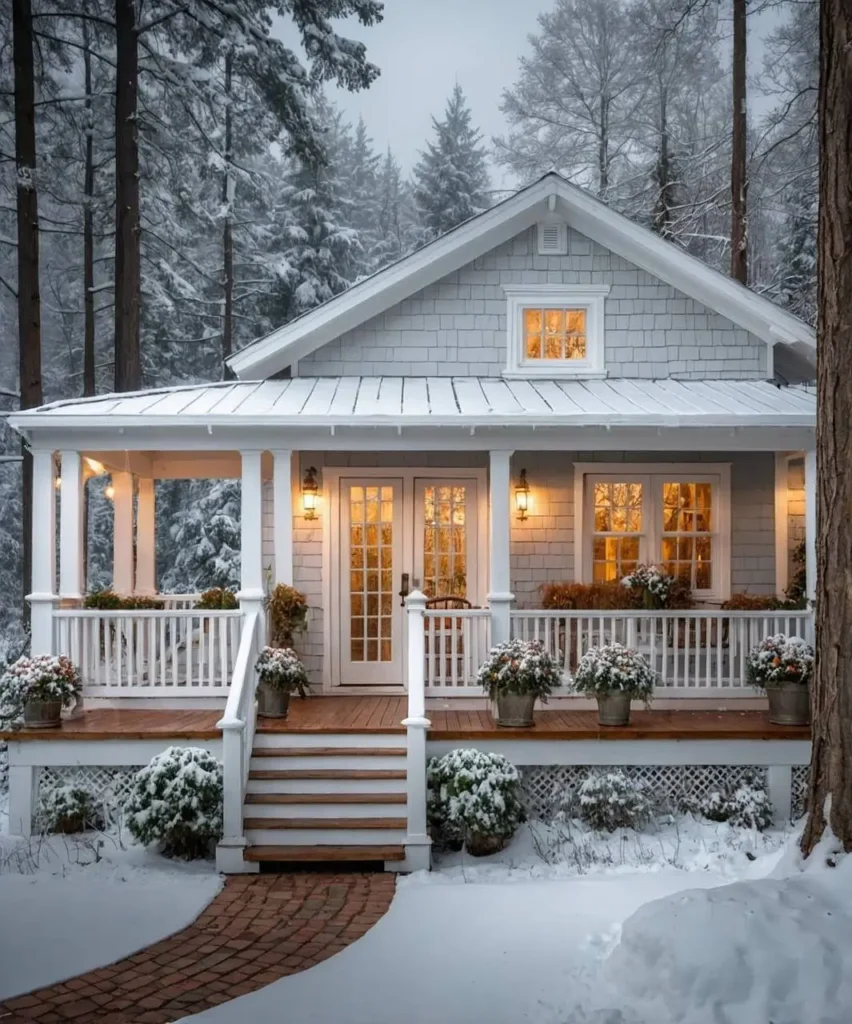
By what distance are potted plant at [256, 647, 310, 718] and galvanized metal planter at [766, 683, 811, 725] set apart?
14.5 feet

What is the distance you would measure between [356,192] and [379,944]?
2637 centimetres

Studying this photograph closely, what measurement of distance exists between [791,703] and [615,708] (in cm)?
163

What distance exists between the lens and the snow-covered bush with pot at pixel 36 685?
766 centimetres

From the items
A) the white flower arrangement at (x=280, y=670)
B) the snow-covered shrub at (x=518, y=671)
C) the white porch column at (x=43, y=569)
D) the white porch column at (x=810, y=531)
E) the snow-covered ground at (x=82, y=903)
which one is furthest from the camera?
the white porch column at (x=810, y=531)

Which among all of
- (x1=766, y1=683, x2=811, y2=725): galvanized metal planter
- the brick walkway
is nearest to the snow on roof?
(x1=766, y1=683, x2=811, y2=725): galvanized metal planter

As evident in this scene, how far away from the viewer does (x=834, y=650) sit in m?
4.71

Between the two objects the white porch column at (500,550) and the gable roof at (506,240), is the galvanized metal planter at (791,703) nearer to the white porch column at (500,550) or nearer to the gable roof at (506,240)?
the white porch column at (500,550)

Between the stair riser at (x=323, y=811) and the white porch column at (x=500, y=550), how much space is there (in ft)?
6.74

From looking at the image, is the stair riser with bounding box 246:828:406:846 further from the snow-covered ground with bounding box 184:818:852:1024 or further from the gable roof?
the gable roof

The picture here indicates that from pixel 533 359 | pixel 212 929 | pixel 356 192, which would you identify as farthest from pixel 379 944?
pixel 356 192

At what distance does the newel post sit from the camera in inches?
267

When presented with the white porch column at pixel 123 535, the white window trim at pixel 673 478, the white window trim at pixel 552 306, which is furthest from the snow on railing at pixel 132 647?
the white window trim at pixel 552 306

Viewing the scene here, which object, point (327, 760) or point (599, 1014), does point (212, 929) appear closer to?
point (327, 760)

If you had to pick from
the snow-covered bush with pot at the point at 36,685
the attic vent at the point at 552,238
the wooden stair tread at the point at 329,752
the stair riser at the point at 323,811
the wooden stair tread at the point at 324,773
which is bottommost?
the stair riser at the point at 323,811
